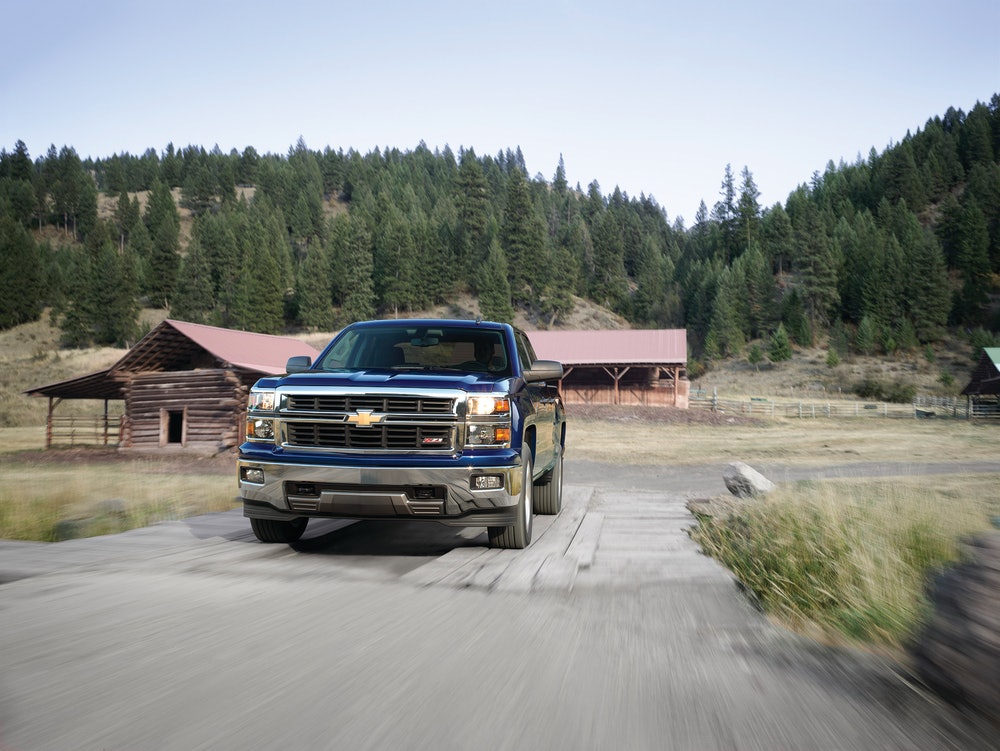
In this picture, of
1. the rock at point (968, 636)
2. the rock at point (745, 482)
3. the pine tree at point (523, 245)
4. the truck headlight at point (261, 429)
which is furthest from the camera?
the pine tree at point (523, 245)

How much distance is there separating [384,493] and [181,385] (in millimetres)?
30702

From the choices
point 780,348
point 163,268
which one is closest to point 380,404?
point 780,348

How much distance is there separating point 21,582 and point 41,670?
5.78 feet

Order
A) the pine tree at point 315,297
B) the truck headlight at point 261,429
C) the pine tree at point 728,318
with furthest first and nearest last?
1. the pine tree at point 728,318
2. the pine tree at point 315,297
3. the truck headlight at point 261,429

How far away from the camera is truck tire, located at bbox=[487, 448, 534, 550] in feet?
19.7

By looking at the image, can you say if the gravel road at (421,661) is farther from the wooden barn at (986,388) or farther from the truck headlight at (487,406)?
the wooden barn at (986,388)

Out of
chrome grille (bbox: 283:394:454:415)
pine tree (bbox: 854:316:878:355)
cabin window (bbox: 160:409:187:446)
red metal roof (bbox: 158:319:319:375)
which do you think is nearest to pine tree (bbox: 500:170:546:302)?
pine tree (bbox: 854:316:878:355)

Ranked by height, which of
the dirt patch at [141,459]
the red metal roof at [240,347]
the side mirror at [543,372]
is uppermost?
the red metal roof at [240,347]

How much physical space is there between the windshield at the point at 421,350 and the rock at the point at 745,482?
3882 mm

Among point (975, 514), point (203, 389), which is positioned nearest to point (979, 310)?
point (203, 389)

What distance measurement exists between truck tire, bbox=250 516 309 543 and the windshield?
1.60 m

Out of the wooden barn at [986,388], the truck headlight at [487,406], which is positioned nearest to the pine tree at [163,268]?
the wooden barn at [986,388]

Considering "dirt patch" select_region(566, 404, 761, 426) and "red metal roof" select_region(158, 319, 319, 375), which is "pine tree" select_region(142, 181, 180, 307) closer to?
"red metal roof" select_region(158, 319, 319, 375)

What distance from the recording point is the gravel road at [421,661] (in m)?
2.46
